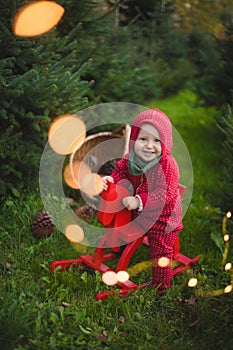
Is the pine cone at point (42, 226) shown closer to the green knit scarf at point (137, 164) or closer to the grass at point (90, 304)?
the grass at point (90, 304)

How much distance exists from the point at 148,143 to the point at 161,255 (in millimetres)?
711

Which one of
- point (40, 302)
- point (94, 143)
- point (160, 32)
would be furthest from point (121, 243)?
point (160, 32)

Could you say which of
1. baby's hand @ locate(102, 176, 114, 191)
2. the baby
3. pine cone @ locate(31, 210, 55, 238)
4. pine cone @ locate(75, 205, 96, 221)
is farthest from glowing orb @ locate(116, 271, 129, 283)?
pine cone @ locate(75, 205, 96, 221)

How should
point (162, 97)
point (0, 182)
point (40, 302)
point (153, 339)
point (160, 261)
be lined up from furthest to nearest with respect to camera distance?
1. point (162, 97)
2. point (0, 182)
3. point (160, 261)
4. point (40, 302)
5. point (153, 339)

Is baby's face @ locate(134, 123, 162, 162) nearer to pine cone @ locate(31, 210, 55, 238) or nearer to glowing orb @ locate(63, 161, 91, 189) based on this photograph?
pine cone @ locate(31, 210, 55, 238)

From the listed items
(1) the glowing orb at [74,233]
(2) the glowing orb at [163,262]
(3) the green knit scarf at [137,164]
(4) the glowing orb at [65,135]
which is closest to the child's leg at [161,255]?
(2) the glowing orb at [163,262]

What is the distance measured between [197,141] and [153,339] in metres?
3.62

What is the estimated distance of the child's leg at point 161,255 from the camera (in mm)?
2818

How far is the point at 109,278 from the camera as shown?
9.52ft

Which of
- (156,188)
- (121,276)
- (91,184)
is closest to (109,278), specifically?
(121,276)

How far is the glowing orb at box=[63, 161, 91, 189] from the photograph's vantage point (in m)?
3.87

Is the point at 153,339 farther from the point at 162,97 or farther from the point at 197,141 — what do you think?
the point at 162,97

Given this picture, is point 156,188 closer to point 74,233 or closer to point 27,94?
point 74,233

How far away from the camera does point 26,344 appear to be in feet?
7.25
